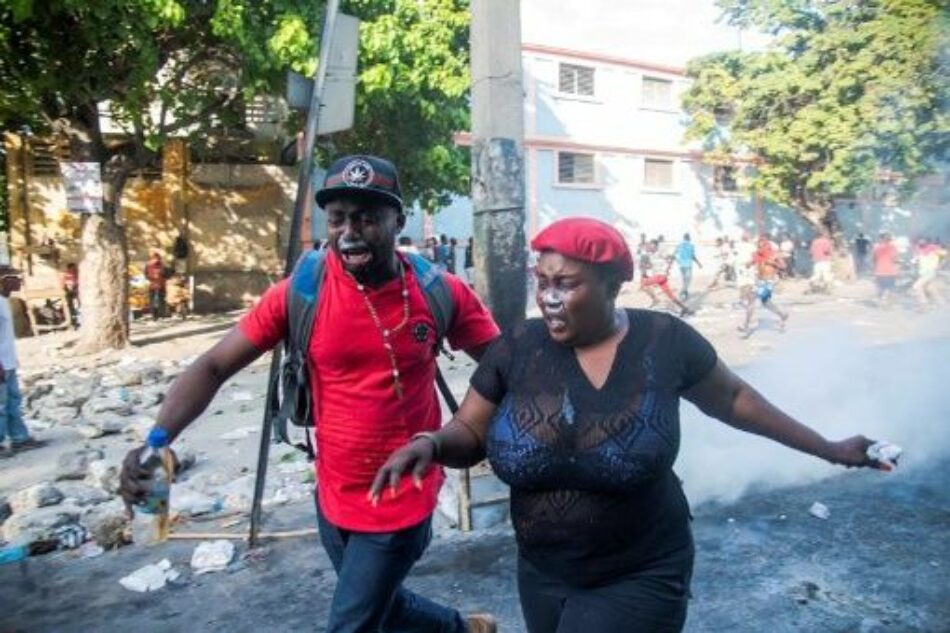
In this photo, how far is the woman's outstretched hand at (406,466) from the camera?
1.90 m

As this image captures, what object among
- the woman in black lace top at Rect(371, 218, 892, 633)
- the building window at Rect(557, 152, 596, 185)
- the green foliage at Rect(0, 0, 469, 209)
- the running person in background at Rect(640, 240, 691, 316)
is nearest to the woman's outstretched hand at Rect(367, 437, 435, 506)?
the woman in black lace top at Rect(371, 218, 892, 633)

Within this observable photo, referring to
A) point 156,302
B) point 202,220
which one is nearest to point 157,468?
point 156,302

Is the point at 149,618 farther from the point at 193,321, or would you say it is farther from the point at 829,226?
the point at 829,226

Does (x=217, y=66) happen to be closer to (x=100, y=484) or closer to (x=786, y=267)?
(x=100, y=484)

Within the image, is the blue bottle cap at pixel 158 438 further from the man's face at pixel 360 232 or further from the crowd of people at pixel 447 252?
the crowd of people at pixel 447 252

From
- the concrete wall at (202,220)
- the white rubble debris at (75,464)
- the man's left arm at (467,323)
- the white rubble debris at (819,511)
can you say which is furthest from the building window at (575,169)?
the man's left arm at (467,323)

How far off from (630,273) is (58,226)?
17262mm

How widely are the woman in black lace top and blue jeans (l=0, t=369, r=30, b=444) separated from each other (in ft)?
20.8

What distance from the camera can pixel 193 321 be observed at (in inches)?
624

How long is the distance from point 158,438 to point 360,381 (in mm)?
606

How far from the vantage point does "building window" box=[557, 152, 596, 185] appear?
77.7ft

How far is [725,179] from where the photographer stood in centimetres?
2741

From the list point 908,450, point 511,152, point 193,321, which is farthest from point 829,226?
point 511,152

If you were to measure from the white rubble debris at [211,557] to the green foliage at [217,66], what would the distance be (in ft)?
20.7
